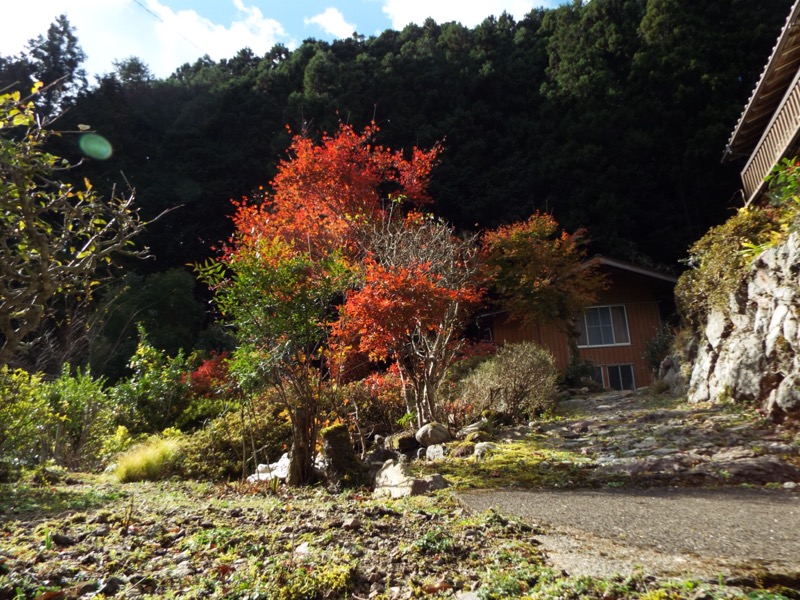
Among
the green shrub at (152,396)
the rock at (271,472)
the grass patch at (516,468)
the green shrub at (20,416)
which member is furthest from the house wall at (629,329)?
the green shrub at (20,416)

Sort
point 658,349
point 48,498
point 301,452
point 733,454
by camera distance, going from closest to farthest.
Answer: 1. point 48,498
2. point 301,452
3. point 733,454
4. point 658,349

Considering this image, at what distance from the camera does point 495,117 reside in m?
25.7

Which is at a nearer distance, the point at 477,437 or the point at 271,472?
the point at 271,472

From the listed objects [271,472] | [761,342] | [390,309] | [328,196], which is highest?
[328,196]

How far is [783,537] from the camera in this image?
3.15m

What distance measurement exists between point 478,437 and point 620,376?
46.7 ft

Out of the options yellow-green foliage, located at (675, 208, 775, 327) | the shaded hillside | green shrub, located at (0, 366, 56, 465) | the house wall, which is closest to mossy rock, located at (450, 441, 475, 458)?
yellow-green foliage, located at (675, 208, 775, 327)

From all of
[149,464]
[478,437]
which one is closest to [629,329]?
[478,437]

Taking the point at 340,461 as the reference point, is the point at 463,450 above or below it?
below

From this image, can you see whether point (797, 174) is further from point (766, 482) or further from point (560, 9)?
point (560, 9)

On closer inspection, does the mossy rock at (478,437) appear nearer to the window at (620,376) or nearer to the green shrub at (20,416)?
the green shrub at (20,416)

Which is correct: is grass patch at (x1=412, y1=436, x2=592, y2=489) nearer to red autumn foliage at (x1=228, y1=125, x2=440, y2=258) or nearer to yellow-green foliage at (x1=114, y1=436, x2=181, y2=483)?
yellow-green foliage at (x1=114, y1=436, x2=181, y2=483)

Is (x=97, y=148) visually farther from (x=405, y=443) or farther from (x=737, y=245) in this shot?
(x=737, y=245)

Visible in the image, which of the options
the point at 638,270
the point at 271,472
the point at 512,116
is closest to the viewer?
the point at 271,472
